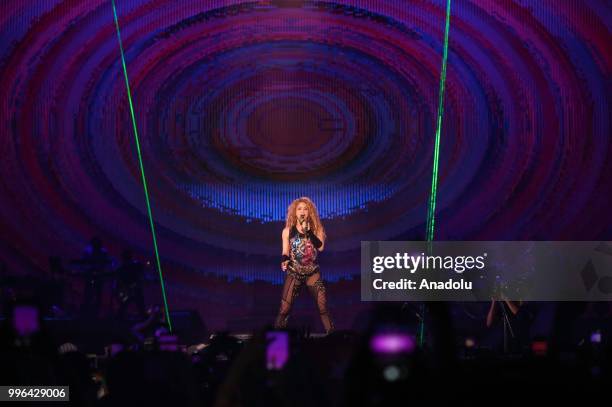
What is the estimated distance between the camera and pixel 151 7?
11672 mm

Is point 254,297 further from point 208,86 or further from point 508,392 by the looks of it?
point 508,392

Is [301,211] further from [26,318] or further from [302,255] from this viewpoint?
[26,318]

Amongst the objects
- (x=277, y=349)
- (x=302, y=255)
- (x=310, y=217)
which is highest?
(x=310, y=217)

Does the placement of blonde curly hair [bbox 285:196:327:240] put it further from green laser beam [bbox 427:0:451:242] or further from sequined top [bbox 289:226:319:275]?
green laser beam [bbox 427:0:451:242]

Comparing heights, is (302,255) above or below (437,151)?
below

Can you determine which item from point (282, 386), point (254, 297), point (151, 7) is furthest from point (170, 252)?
point (282, 386)

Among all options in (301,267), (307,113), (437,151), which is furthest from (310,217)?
(437,151)

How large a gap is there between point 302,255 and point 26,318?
6.30 meters

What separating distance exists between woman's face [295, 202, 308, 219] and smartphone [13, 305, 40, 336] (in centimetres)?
630

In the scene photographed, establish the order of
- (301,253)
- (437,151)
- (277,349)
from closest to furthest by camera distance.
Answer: (277,349) < (301,253) < (437,151)

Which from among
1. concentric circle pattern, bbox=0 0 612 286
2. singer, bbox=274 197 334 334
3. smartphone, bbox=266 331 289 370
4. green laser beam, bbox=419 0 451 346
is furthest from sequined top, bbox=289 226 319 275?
smartphone, bbox=266 331 289 370

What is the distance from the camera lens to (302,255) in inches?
384

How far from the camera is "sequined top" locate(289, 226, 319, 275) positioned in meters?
9.76

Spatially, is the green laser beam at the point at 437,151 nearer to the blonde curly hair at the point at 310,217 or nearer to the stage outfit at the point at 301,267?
the blonde curly hair at the point at 310,217
